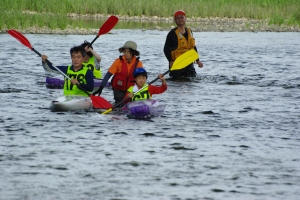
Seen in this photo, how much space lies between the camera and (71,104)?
12.7 m

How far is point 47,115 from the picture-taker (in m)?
12.6

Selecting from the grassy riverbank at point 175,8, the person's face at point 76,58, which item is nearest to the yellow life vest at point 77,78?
the person's face at point 76,58

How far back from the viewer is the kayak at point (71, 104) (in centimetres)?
1273

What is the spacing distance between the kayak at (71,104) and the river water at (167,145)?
106mm

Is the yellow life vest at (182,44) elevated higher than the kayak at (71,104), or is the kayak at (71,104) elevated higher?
the yellow life vest at (182,44)

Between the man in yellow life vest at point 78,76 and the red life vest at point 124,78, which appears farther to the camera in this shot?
the red life vest at point 124,78

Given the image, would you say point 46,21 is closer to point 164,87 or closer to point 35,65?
point 35,65

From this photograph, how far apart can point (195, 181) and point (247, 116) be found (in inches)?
174

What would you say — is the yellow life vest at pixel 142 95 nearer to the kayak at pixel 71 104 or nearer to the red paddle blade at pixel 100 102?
the red paddle blade at pixel 100 102

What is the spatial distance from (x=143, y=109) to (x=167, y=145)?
179 centimetres

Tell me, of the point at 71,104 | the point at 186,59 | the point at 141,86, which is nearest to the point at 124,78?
the point at 141,86

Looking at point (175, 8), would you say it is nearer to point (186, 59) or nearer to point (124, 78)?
point (186, 59)

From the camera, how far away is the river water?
327 inches

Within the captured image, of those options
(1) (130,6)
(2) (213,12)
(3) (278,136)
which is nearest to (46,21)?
(1) (130,6)
